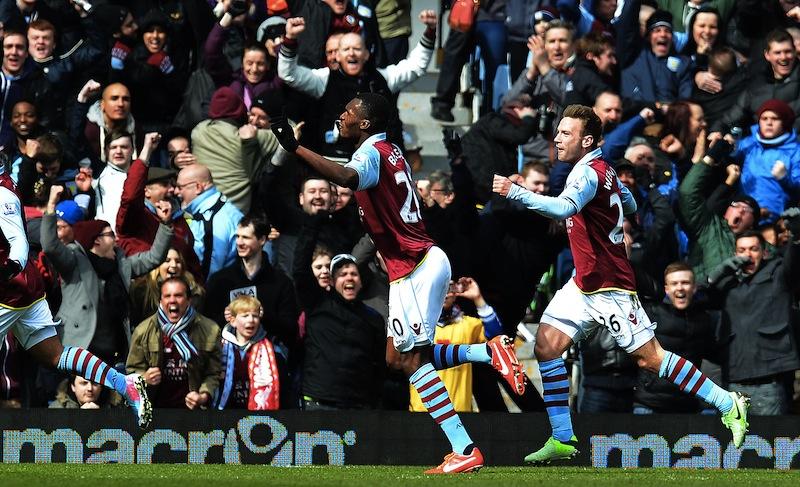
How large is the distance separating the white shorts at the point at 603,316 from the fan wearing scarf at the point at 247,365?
8.70 ft

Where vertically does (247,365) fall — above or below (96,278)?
below

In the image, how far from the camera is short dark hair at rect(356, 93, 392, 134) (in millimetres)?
10258

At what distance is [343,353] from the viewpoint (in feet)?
40.1

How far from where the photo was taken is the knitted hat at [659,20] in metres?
16.6

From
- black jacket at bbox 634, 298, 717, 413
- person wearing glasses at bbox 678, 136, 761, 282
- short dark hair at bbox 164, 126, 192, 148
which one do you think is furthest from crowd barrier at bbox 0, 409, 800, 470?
short dark hair at bbox 164, 126, 192, 148

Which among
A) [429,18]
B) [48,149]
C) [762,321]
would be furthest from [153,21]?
[762,321]

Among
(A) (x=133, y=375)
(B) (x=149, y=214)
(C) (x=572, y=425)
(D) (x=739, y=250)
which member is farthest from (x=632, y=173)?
(A) (x=133, y=375)

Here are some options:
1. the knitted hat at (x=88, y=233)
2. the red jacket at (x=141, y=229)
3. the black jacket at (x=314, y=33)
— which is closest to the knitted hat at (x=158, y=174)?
the red jacket at (x=141, y=229)

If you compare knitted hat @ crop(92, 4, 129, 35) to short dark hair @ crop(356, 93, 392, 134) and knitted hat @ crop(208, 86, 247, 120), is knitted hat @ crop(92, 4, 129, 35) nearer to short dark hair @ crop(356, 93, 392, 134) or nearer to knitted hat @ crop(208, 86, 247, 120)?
knitted hat @ crop(208, 86, 247, 120)

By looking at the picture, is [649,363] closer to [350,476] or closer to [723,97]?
[350,476]

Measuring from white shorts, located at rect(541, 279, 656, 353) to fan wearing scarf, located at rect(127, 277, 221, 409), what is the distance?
3006 mm

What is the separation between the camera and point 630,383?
1262cm

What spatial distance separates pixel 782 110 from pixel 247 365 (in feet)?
18.7

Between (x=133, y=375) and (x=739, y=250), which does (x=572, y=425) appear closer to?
(x=739, y=250)
